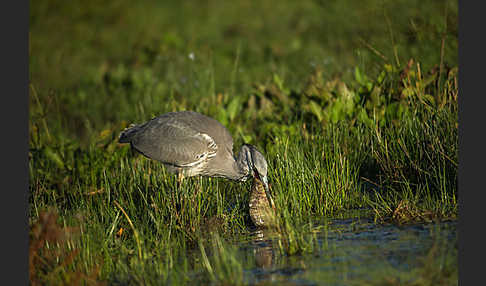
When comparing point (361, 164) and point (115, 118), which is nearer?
point (361, 164)

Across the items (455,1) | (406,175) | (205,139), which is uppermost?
(455,1)

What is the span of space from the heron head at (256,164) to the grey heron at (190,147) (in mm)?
153

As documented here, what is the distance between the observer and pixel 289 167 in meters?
6.31

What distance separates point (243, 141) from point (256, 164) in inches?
83.5

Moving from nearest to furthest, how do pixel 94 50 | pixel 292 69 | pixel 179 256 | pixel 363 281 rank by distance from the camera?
pixel 363 281, pixel 179 256, pixel 292 69, pixel 94 50

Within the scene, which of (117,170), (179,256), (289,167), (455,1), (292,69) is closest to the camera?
(179,256)

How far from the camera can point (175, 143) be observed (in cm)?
714

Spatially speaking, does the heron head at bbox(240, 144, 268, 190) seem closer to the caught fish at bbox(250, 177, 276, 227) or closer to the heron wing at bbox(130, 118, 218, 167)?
the caught fish at bbox(250, 177, 276, 227)

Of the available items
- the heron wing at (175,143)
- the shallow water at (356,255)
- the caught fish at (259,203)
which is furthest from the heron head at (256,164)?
the shallow water at (356,255)

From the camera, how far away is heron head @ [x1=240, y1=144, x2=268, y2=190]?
635 centimetres

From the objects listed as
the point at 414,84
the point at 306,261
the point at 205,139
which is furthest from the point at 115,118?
the point at 306,261

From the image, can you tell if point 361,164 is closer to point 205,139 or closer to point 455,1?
point 205,139

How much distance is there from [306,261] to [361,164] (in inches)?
98.6

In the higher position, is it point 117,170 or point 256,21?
point 256,21
